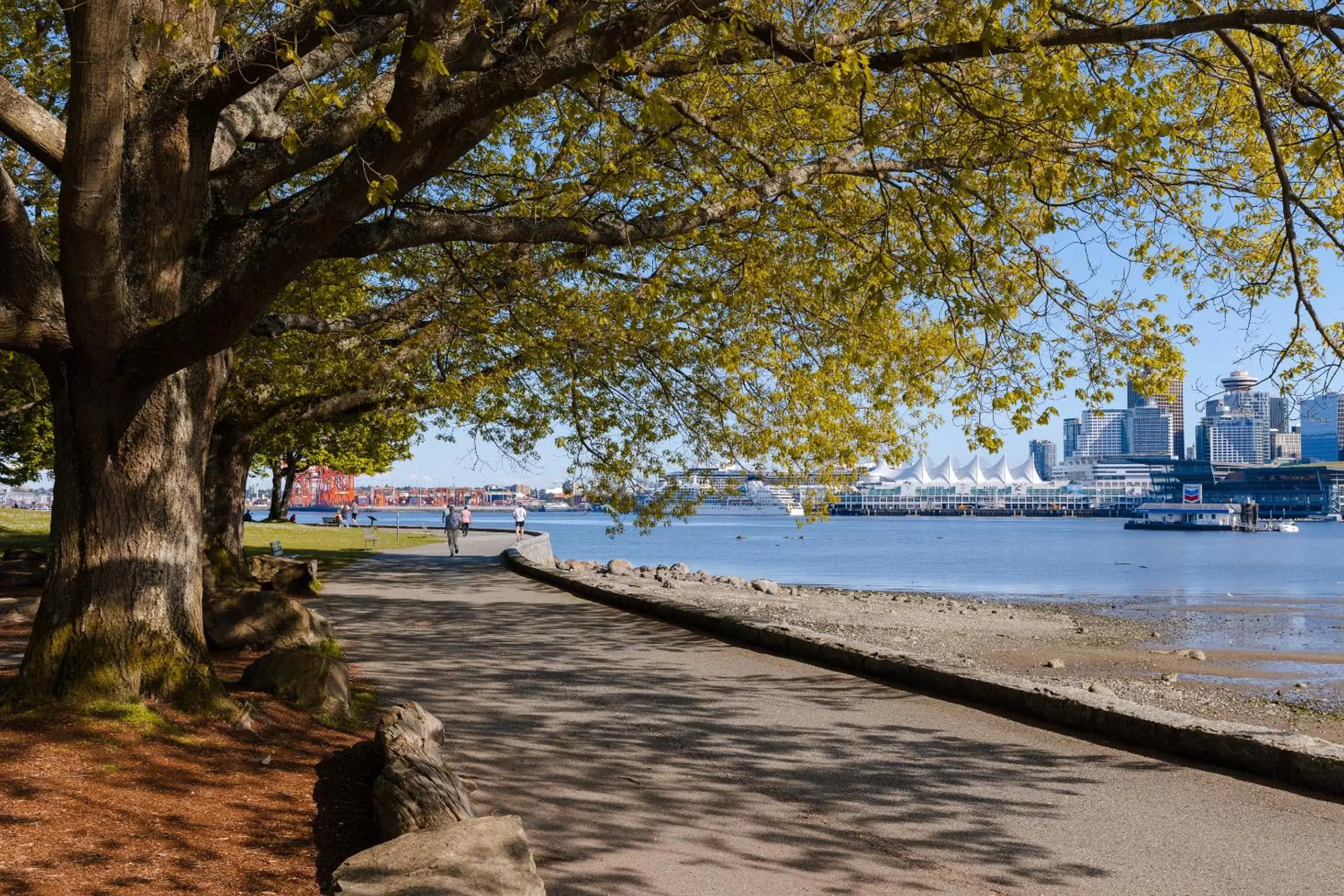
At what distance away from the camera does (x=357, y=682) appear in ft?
Answer: 31.6

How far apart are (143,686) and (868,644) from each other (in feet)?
22.9

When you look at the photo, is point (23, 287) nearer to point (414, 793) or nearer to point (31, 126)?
point (31, 126)

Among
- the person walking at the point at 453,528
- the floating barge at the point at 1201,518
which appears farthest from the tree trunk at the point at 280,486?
the floating barge at the point at 1201,518

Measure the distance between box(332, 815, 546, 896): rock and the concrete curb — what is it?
15.8 ft

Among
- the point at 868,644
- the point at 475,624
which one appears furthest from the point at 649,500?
the point at 868,644

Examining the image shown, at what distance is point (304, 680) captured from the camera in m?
8.16

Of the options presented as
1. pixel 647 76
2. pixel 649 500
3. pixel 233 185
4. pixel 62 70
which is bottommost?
pixel 649 500

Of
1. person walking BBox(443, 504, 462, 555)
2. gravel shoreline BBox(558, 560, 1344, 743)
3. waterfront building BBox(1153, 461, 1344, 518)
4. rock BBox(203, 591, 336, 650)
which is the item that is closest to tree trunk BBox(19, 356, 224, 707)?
rock BBox(203, 591, 336, 650)

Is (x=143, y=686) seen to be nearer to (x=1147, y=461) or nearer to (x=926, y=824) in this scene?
(x=926, y=824)

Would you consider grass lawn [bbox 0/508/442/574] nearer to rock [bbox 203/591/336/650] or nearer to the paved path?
rock [bbox 203/591/336/650]

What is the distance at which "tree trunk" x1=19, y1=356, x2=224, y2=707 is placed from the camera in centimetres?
711

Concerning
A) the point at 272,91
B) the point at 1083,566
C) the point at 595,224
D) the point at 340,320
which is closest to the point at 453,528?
the point at 340,320

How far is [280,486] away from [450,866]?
62.5 m

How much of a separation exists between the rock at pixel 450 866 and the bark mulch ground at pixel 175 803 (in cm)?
45
